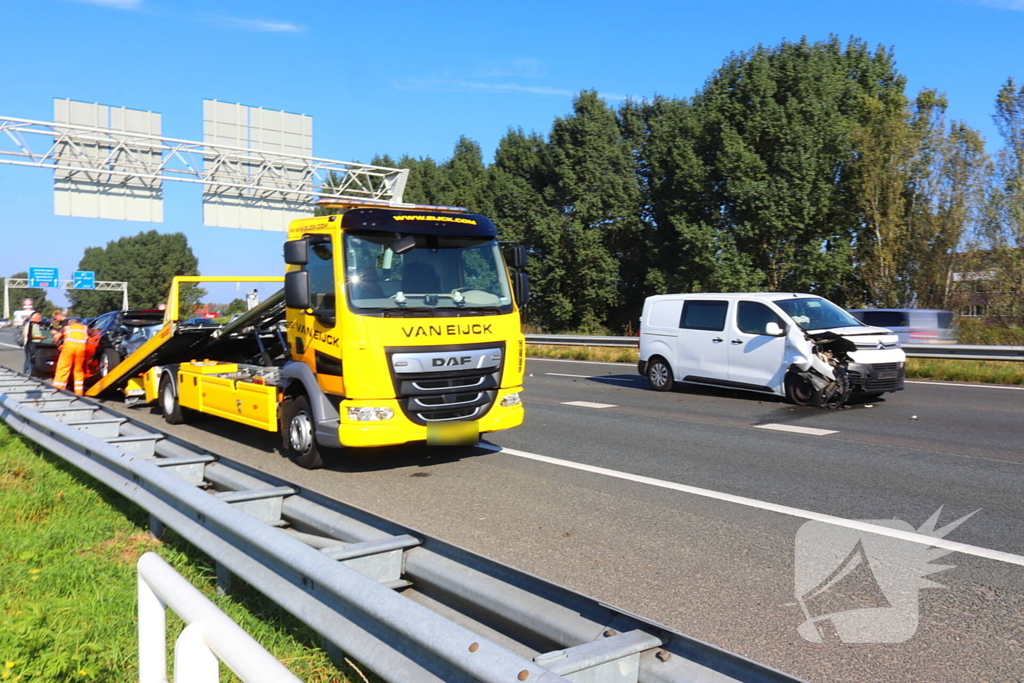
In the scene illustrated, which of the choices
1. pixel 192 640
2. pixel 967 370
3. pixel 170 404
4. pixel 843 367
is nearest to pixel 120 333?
pixel 170 404

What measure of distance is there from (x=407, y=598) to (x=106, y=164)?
81.9 feet

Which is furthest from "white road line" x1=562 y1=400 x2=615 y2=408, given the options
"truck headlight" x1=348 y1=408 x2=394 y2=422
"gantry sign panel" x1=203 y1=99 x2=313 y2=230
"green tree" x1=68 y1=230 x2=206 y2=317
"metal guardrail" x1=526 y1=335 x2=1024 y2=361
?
"green tree" x1=68 y1=230 x2=206 y2=317

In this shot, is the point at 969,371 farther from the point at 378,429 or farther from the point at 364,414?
the point at 364,414

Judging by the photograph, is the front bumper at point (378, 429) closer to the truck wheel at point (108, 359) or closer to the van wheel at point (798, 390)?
the van wheel at point (798, 390)

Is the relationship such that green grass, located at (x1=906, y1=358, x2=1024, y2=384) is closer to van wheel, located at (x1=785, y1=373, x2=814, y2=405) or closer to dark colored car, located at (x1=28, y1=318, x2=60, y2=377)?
van wheel, located at (x1=785, y1=373, x2=814, y2=405)

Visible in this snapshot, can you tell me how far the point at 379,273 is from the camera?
785cm

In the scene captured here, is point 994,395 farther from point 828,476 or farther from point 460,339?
point 460,339

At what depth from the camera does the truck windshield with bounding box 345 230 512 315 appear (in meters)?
7.73

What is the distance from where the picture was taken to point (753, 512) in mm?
6281

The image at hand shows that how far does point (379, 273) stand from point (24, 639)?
15.2 ft

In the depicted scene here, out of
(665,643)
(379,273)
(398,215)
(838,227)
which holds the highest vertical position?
(838,227)

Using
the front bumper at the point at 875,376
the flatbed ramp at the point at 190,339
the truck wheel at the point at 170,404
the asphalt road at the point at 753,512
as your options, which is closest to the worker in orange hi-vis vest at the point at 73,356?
the flatbed ramp at the point at 190,339

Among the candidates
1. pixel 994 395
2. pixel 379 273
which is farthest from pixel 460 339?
pixel 994 395

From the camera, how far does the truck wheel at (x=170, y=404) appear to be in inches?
445
